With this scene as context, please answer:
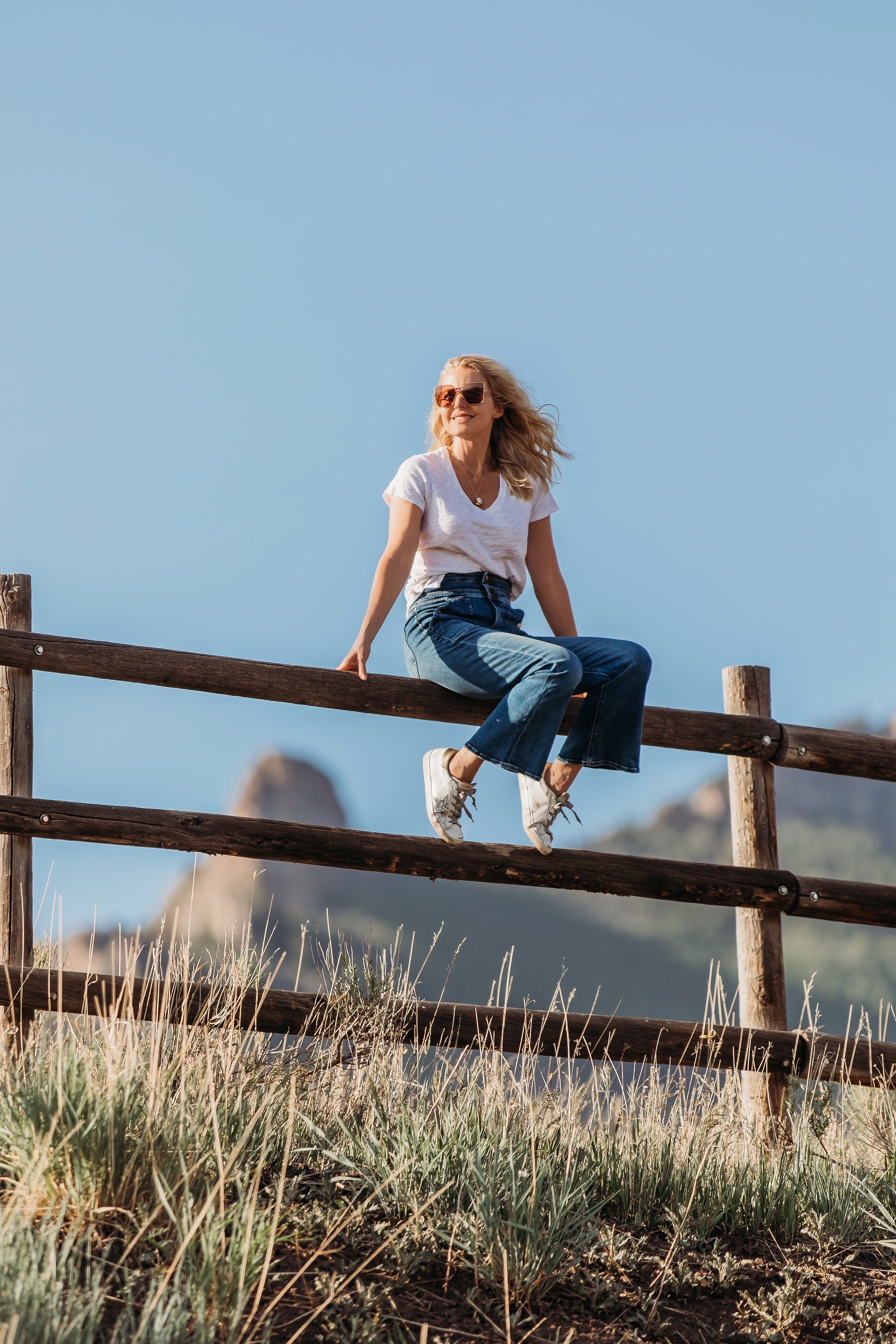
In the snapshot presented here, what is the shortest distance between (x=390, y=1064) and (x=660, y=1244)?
110cm

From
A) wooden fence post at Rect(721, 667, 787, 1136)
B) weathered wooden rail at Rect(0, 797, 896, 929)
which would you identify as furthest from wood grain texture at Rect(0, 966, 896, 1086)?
weathered wooden rail at Rect(0, 797, 896, 929)

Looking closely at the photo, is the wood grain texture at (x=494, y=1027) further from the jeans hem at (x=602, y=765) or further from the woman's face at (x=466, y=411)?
the woman's face at (x=466, y=411)

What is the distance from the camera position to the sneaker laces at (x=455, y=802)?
A: 4.03 meters

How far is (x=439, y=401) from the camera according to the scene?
451 centimetres

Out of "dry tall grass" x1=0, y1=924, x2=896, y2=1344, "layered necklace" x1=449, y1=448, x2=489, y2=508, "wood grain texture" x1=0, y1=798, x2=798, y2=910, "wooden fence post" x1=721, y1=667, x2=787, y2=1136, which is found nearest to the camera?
"dry tall grass" x1=0, y1=924, x2=896, y2=1344

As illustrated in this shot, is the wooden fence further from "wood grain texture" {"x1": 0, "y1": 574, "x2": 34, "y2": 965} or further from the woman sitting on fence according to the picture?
the woman sitting on fence

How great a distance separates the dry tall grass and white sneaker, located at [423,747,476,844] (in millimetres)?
611

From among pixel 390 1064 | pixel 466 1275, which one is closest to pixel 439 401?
pixel 390 1064

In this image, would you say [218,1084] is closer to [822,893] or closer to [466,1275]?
[466,1275]

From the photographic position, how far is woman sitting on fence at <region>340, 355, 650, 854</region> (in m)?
3.91

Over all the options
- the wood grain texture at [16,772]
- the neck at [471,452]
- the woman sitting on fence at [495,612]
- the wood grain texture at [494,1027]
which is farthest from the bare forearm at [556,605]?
the wood grain texture at [16,772]

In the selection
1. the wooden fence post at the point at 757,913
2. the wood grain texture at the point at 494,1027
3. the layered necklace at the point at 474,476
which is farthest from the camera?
the wooden fence post at the point at 757,913

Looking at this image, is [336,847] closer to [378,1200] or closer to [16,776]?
[16,776]

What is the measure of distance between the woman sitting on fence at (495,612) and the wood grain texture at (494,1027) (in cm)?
74
